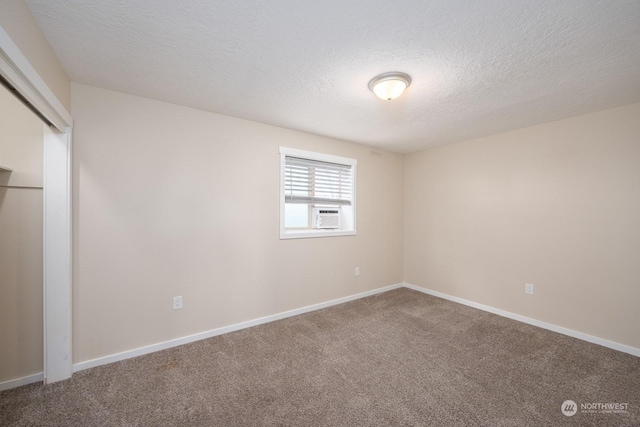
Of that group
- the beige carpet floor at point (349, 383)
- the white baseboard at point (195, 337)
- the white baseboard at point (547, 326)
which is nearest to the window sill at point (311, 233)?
the white baseboard at point (195, 337)

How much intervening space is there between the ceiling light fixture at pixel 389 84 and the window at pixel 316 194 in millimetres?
1424

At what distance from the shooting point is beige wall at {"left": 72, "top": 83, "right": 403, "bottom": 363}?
2156 millimetres

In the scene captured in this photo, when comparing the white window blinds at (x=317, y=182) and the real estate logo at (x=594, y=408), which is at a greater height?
the white window blinds at (x=317, y=182)

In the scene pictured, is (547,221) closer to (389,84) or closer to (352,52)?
(389,84)

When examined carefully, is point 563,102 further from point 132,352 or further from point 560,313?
point 132,352

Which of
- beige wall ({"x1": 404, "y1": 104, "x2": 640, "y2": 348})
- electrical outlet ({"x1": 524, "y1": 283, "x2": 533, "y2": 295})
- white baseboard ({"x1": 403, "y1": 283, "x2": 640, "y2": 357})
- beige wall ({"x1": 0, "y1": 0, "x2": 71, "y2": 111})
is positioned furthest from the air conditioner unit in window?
beige wall ({"x1": 0, "y1": 0, "x2": 71, "y2": 111})

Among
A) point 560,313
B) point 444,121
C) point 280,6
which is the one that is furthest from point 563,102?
point 280,6

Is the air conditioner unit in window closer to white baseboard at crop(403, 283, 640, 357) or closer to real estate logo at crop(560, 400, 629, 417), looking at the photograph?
white baseboard at crop(403, 283, 640, 357)

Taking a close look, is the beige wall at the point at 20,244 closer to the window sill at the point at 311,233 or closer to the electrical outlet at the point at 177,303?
the electrical outlet at the point at 177,303

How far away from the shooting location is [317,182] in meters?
3.57

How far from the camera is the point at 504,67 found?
6.10ft

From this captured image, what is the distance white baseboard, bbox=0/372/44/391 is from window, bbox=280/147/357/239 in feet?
7.48

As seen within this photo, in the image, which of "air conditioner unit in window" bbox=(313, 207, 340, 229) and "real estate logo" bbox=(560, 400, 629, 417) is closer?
"real estate logo" bbox=(560, 400, 629, 417)

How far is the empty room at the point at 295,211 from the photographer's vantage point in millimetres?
1549
